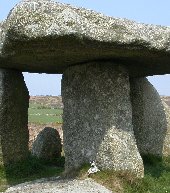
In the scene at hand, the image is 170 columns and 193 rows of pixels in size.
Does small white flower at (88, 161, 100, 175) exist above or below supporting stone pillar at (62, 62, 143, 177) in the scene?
below

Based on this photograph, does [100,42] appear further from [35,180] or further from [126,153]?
[35,180]

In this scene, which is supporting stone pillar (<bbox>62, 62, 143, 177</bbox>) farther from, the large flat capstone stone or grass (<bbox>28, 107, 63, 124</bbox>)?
grass (<bbox>28, 107, 63, 124</bbox>)

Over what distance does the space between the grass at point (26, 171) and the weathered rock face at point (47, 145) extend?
0.69 m

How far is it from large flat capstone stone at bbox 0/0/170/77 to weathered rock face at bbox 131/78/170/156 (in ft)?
11.9

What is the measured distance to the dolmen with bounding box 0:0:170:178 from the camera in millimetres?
9805

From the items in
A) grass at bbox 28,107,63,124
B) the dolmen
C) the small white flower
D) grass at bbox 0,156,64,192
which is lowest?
grass at bbox 0,156,64,192

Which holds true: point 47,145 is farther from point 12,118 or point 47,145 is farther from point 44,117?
point 44,117

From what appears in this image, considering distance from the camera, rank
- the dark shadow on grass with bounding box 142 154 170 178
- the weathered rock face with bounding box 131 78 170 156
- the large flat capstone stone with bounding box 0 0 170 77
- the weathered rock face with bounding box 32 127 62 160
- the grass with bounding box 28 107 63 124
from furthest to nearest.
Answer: the grass with bounding box 28 107 63 124 → the weathered rock face with bounding box 32 127 62 160 → the weathered rock face with bounding box 131 78 170 156 → the dark shadow on grass with bounding box 142 154 170 178 → the large flat capstone stone with bounding box 0 0 170 77

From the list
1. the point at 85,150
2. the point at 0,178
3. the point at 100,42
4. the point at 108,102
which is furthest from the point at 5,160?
the point at 100,42

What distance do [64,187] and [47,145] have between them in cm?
569

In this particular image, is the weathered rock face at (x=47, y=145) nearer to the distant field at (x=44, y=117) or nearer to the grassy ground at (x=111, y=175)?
the grassy ground at (x=111, y=175)

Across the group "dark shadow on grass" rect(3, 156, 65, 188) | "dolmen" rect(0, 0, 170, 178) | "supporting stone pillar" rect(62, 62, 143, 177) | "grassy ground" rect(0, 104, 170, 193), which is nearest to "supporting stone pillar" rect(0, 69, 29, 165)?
"dolmen" rect(0, 0, 170, 178)

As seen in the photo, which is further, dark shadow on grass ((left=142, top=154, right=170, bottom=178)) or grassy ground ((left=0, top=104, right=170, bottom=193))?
dark shadow on grass ((left=142, top=154, right=170, bottom=178))

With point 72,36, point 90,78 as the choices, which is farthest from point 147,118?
point 72,36
